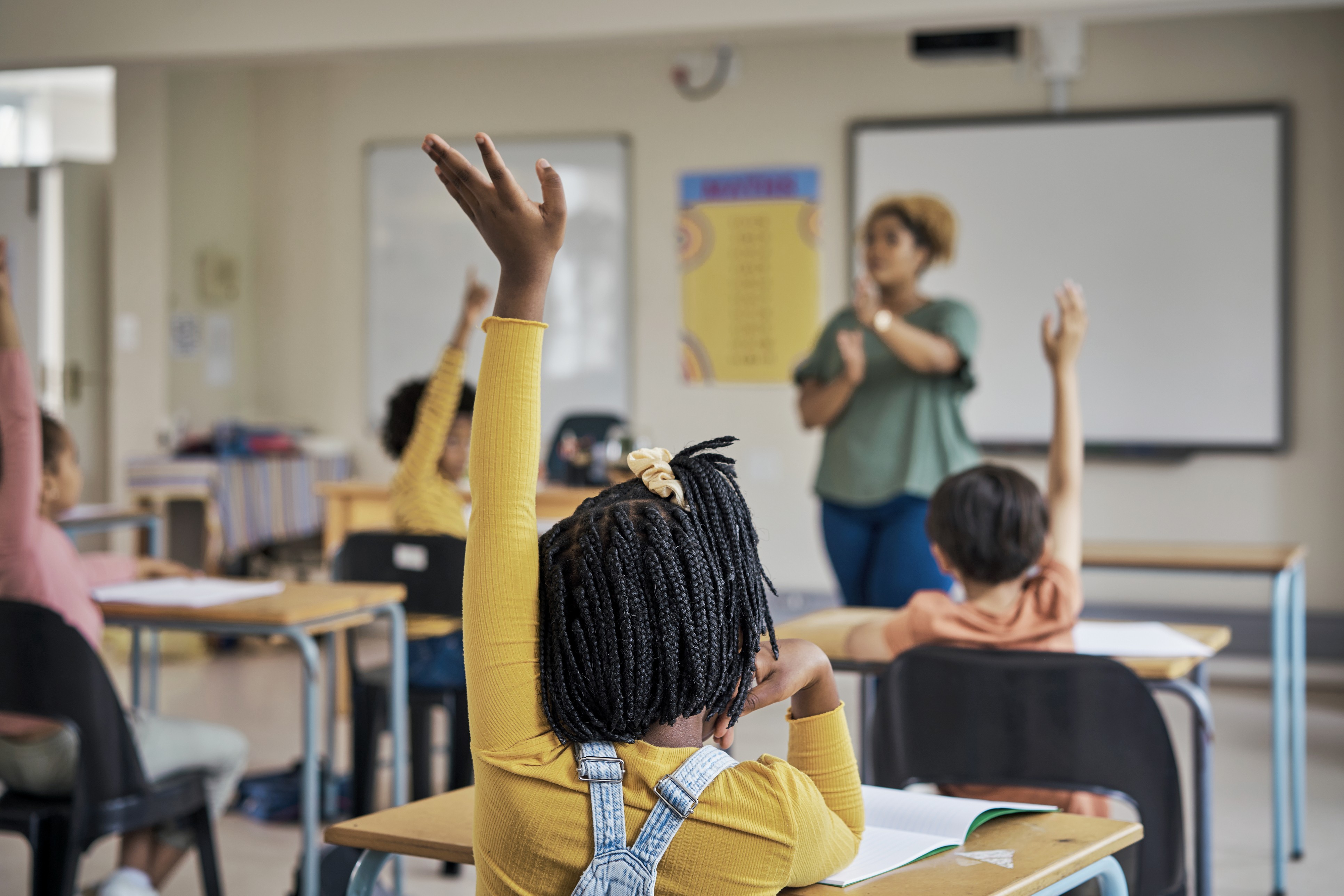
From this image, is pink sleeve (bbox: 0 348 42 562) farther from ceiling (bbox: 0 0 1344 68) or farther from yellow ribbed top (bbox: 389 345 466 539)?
ceiling (bbox: 0 0 1344 68)

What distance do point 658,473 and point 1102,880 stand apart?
0.57 metres

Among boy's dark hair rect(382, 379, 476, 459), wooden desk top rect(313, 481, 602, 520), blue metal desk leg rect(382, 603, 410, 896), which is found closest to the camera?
blue metal desk leg rect(382, 603, 410, 896)

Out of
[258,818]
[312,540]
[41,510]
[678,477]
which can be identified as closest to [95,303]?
[312,540]

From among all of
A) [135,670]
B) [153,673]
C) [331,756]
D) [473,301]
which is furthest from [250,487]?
[473,301]

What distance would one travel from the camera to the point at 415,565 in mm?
2695

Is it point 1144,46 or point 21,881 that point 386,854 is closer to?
point 21,881

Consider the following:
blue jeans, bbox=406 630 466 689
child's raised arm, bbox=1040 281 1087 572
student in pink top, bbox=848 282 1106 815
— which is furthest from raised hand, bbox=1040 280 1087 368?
blue jeans, bbox=406 630 466 689

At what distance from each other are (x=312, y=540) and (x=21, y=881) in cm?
321

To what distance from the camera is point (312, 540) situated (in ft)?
19.4

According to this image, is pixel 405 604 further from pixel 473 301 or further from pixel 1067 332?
pixel 1067 332

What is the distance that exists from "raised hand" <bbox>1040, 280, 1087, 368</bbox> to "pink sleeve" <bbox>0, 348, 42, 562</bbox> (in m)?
1.52

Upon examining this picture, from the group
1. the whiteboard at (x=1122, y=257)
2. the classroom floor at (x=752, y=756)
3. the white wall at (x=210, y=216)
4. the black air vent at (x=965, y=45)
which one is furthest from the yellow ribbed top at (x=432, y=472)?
the white wall at (x=210, y=216)

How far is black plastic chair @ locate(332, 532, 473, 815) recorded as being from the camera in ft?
8.73

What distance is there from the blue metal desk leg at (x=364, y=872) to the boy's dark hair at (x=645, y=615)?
0.40 metres
